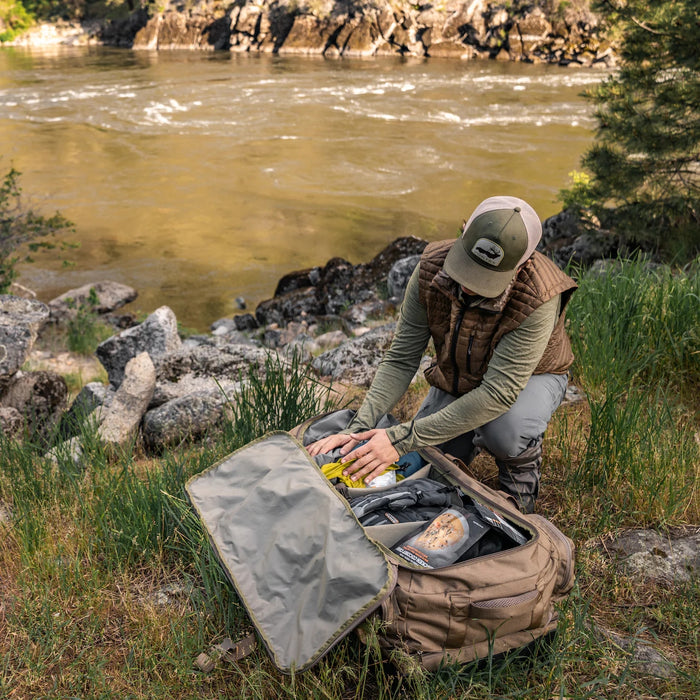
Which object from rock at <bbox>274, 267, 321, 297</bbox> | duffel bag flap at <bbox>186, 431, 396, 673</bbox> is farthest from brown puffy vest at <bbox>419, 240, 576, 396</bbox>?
rock at <bbox>274, 267, 321, 297</bbox>

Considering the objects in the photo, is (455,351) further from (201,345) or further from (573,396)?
(201,345)

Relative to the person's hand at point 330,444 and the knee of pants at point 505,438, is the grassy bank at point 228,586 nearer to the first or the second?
→ the knee of pants at point 505,438

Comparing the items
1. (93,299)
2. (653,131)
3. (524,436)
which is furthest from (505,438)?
(93,299)

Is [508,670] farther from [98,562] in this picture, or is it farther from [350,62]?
[350,62]

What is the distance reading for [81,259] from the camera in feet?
36.6

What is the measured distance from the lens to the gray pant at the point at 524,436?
96.7 inches

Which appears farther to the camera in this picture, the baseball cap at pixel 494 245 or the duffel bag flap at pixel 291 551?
the baseball cap at pixel 494 245

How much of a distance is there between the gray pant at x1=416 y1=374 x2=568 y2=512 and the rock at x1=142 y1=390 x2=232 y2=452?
1797mm

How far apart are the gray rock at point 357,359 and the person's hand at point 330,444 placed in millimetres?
1869

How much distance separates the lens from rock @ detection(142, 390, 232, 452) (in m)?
3.87

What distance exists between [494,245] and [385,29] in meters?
33.5

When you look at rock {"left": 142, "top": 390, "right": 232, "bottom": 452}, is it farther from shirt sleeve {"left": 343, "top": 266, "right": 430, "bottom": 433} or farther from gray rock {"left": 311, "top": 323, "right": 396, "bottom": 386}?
shirt sleeve {"left": 343, "top": 266, "right": 430, "bottom": 433}

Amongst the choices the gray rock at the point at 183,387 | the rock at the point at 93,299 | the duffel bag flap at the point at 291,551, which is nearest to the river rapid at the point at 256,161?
the rock at the point at 93,299

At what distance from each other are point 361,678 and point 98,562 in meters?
1.02
